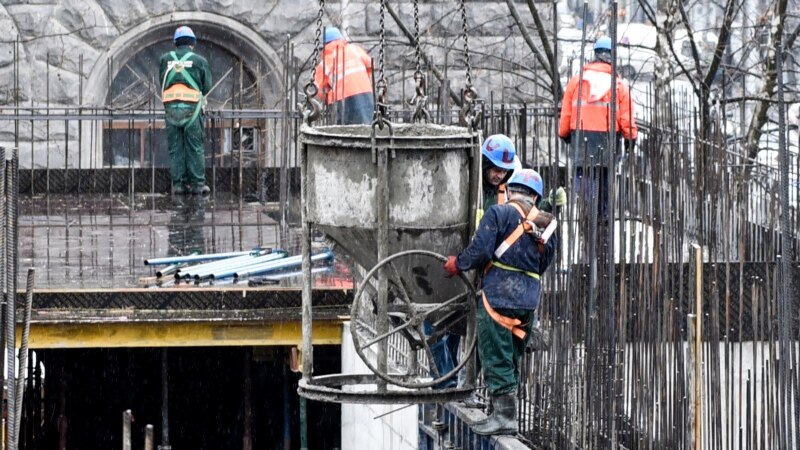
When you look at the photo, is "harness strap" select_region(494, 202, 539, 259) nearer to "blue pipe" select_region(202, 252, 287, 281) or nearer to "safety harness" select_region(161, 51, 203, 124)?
"blue pipe" select_region(202, 252, 287, 281)

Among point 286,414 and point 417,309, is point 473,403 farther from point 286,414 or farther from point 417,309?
point 286,414

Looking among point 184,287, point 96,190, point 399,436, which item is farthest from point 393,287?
point 96,190

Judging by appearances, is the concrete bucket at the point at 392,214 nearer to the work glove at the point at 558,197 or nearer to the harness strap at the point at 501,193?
the harness strap at the point at 501,193

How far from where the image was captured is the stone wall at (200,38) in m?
18.1

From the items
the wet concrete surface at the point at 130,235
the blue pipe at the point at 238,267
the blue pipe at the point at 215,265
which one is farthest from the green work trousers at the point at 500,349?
the blue pipe at the point at 215,265

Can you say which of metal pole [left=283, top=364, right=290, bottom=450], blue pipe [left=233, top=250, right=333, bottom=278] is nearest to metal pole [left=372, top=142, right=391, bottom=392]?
blue pipe [left=233, top=250, right=333, bottom=278]

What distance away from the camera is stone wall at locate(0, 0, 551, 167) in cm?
1808

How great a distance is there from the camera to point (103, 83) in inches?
728

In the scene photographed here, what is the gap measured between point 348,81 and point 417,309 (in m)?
6.26

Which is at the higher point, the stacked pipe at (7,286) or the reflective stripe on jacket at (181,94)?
the reflective stripe on jacket at (181,94)

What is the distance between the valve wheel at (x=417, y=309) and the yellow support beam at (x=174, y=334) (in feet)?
9.10

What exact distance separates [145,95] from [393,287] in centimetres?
1045

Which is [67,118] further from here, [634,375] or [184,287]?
[634,375]

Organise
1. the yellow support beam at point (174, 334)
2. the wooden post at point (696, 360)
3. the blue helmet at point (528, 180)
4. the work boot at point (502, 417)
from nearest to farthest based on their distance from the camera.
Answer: the wooden post at point (696, 360) → the blue helmet at point (528, 180) → the work boot at point (502, 417) → the yellow support beam at point (174, 334)
